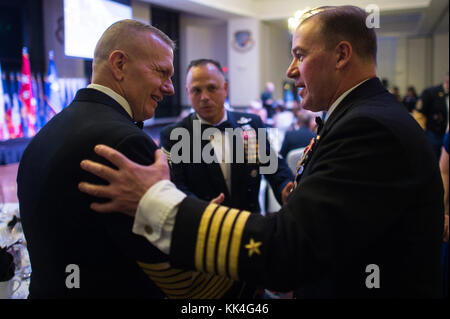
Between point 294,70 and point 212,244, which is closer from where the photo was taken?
point 212,244

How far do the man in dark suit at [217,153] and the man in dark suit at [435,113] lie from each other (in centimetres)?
323

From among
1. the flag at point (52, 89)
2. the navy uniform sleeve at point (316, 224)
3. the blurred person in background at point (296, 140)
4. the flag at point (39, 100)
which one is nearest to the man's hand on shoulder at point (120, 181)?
the navy uniform sleeve at point (316, 224)

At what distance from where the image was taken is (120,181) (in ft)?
3.02

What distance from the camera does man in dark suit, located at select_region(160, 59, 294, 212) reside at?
88.2 inches

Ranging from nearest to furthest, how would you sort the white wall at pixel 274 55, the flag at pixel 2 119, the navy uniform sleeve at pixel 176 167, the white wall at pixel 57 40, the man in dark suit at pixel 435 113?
the navy uniform sleeve at pixel 176 167
the man in dark suit at pixel 435 113
the flag at pixel 2 119
the white wall at pixel 57 40
the white wall at pixel 274 55

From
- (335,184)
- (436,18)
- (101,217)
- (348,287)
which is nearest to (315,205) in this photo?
(335,184)

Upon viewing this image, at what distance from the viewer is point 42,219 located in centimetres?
104

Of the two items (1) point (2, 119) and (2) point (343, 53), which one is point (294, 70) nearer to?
(2) point (343, 53)

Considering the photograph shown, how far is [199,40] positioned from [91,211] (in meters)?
10.8

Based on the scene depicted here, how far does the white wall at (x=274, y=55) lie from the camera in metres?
11.1

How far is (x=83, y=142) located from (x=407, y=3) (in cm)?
1010

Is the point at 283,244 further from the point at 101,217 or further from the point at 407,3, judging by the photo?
the point at 407,3

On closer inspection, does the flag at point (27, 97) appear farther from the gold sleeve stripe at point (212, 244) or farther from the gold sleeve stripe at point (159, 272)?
the gold sleeve stripe at point (212, 244)

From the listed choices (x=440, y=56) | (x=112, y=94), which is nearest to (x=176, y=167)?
(x=112, y=94)
